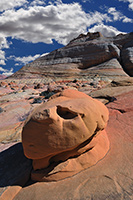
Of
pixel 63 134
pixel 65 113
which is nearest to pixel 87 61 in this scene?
pixel 65 113

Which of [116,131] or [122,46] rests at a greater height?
[122,46]

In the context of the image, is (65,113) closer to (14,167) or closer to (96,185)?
(96,185)

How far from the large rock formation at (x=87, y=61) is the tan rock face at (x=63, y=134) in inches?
986

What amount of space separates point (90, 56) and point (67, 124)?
32.1m

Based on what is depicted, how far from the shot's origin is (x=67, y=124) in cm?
209

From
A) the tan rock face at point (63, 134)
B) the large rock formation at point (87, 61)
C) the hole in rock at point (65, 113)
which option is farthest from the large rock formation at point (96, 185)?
the large rock formation at point (87, 61)

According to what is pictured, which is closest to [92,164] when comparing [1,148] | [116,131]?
A: [116,131]

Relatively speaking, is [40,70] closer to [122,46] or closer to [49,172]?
[122,46]

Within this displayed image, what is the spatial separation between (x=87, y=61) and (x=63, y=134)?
31.3 metres

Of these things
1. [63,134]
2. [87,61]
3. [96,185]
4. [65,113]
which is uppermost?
[87,61]

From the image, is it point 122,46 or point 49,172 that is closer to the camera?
point 49,172

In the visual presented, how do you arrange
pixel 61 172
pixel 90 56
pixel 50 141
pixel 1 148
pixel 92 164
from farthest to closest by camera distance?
pixel 90 56 → pixel 1 148 → pixel 92 164 → pixel 61 172 → pixel 50 141

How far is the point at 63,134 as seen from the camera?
2.06 m

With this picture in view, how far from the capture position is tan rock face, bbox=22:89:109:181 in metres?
2.06
